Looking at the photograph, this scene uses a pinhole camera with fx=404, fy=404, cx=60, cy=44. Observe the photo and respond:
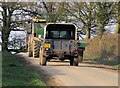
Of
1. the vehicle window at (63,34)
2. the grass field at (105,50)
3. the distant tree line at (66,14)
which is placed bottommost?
the grass field at (105,50)

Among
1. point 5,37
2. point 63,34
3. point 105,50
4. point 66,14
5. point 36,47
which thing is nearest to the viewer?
point 63,34

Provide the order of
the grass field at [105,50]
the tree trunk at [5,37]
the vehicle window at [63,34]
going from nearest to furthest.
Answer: the vehicle window at [63,34] < the grass field at [105,50] < the tree trunk at [5,37]

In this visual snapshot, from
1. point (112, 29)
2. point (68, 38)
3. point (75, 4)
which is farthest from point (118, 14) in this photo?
point (68, 38)

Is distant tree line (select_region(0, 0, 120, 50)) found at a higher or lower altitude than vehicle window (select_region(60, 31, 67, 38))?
higher

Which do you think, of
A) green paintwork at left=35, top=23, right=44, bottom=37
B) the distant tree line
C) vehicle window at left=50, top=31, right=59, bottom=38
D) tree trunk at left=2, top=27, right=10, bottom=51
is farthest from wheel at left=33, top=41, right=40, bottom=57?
tree trunk at left=2, top=27, right=10, bottom=51

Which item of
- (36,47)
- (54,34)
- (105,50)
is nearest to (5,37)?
(36,47)

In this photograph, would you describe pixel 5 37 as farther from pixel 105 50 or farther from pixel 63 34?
pixel 63 34

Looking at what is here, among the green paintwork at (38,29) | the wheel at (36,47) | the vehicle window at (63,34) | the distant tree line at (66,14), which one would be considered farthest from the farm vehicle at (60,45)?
the distant tree line at (66,14)

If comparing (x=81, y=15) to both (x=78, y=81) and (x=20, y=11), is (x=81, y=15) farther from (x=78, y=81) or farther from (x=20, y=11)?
(x=78, y=81)

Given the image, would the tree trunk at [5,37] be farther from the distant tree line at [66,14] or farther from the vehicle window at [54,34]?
the vehicle window at [54,34]

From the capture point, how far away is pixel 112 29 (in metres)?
50.4

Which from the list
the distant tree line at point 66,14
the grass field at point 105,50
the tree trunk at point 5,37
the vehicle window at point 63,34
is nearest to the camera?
the vehicle window at point 63,34

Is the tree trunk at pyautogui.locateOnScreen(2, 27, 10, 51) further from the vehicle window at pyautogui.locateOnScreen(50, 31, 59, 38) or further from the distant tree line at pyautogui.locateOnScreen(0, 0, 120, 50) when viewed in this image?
the vehicle window at pyautogui.locateOnScreen(50, 31, 59, 38)

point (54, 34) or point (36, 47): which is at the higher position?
point (54, 34)
